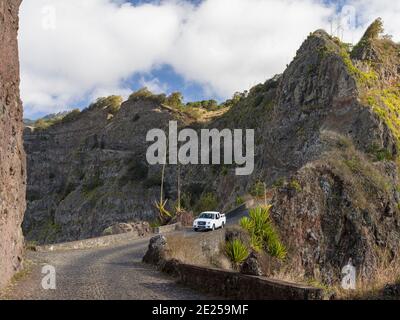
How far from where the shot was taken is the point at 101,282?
1614 cm

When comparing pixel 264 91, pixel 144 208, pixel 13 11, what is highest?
pixel 264 91

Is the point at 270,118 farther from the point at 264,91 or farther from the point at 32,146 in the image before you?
the point at 32,146

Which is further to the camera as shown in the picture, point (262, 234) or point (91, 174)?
point (91, 174)

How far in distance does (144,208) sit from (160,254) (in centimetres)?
6354

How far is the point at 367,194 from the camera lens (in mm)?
33188

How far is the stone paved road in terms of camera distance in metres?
13.4

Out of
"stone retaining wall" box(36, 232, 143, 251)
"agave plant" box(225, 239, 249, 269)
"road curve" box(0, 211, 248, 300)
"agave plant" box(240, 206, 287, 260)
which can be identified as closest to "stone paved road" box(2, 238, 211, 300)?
"road curve" box(0, 211, 248, 300)

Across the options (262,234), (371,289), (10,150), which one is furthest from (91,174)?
(371,289)

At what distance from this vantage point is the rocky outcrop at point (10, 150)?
15703mm

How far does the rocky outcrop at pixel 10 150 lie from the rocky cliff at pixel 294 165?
34.9ft

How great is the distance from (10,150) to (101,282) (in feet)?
18.9

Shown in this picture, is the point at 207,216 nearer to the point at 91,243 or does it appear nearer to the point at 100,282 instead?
the point at 91,243
